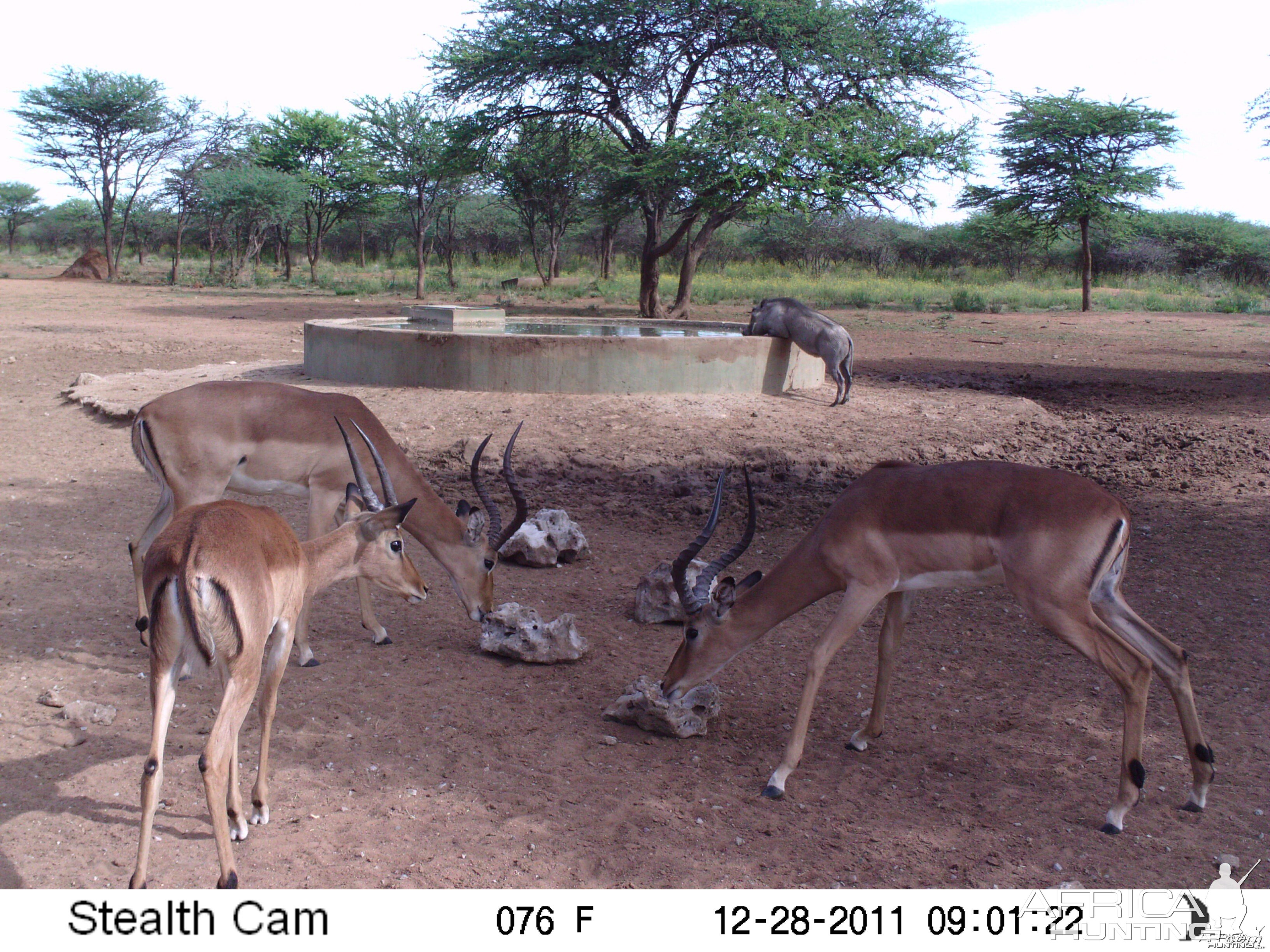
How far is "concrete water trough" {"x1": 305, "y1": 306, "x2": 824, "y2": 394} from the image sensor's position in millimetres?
9961

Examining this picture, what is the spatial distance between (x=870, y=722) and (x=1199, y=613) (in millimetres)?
2573

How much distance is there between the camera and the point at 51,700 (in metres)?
4.28

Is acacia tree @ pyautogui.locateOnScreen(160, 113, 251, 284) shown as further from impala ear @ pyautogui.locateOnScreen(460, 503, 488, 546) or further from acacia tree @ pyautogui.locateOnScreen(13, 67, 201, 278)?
impala ear @ pyautogui.locateOnScreen(460, 503, 488, 546)

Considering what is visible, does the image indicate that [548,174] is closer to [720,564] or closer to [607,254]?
[607,254]

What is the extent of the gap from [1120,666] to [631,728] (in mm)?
1909

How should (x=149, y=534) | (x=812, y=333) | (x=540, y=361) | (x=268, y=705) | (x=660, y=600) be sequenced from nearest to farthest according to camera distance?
1. (x=268, y=705)
2. (x=149, y=534)
3. (x=660, y=600)
4. (x=540, y=361)
5. (x=812, y=333)

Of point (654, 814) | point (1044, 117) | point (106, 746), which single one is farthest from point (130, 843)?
point (1044, 117)

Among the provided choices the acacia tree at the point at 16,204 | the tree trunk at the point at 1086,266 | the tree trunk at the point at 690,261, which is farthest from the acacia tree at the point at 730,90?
the acacia tree at the point at 16,204

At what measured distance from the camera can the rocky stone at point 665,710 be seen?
424 centimetres

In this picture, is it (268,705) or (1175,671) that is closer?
Result: (268,705)

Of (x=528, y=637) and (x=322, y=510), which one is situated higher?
(x=322, y=510)

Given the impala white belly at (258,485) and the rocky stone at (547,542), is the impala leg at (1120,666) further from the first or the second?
the impala white belly at (258,485)

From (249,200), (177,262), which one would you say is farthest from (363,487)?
(177,262)

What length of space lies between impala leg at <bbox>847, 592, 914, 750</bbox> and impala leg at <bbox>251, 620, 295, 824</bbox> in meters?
2.24
